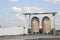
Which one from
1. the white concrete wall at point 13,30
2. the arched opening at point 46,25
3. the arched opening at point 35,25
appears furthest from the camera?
the white concrete wall at point 13,30

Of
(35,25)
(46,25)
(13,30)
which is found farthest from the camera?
(13,30)

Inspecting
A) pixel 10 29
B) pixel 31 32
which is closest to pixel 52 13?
pixel 31 32

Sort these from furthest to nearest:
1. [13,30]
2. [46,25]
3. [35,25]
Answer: [13,30] < [35,25] < [46,25]

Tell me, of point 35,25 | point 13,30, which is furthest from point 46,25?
point 13,30

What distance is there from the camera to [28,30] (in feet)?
160

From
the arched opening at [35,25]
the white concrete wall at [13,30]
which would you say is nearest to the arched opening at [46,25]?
the arched opening at [35,25]

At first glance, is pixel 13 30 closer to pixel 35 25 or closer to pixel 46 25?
pixel 35 25

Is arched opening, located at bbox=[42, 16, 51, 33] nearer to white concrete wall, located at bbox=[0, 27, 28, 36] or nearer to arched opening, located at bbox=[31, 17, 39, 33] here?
arched opening, located at bbox=[31, 17, 39, 33]

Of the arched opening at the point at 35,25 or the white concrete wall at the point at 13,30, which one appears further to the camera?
the white concrete wall at the point at 13,30

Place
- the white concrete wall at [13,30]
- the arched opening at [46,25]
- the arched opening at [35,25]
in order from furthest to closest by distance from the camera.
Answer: the white concrete wall at [13,30] → the arched opening at [35,25] → the arched opening at [46,25]

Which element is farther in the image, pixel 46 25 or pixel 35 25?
pixel 35 25

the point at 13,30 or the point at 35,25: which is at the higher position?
the point at 35,25

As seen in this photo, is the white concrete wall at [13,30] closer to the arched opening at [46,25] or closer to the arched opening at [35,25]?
the arched opening at [35,25]

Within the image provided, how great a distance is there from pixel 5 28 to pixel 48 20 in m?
11.0
